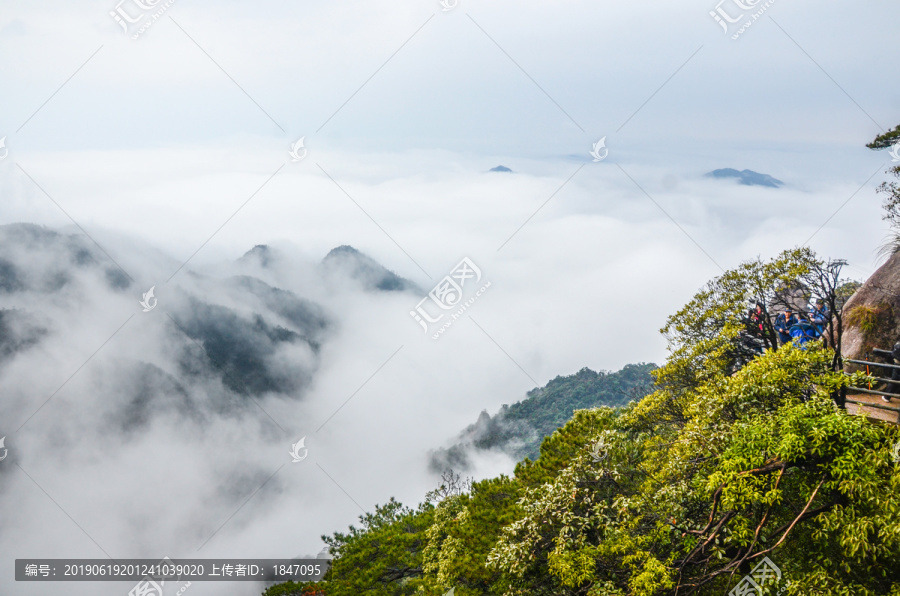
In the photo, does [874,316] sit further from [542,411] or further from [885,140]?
[542,411]

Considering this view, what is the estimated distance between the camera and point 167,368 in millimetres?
108500

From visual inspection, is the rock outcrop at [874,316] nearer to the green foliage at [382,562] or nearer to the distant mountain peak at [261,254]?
the green foliage at [382,562]

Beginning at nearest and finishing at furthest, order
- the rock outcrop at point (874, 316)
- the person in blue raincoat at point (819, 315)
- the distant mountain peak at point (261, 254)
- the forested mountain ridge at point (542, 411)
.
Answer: the person in blue raincoat at point (819, 315)
the rock outcrop at point (874, 316)
the forested mountain ridge at point (542, 411)
the distant mountain peak at point (261, 254)

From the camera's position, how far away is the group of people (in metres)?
12.1

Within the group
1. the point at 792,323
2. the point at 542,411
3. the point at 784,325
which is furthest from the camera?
the point at 542,411

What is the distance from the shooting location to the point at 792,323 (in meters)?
13.3

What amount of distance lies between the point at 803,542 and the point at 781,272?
697 centimetres

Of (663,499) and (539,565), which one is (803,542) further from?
(539,565)

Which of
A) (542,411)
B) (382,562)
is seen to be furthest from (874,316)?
(542,411)

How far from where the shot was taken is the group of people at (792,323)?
39.9 feet

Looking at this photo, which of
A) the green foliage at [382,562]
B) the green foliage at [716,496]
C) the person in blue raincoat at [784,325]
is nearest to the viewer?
the green foliage at [716,496]

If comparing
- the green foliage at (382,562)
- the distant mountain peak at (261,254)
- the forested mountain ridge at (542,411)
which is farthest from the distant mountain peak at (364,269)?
the green foliage at (382,562)

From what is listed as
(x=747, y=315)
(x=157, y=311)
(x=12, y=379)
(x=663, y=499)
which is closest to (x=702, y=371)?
(x=747, y=315)

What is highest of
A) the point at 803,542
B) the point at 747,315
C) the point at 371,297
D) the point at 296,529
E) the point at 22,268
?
the point at 371,297
